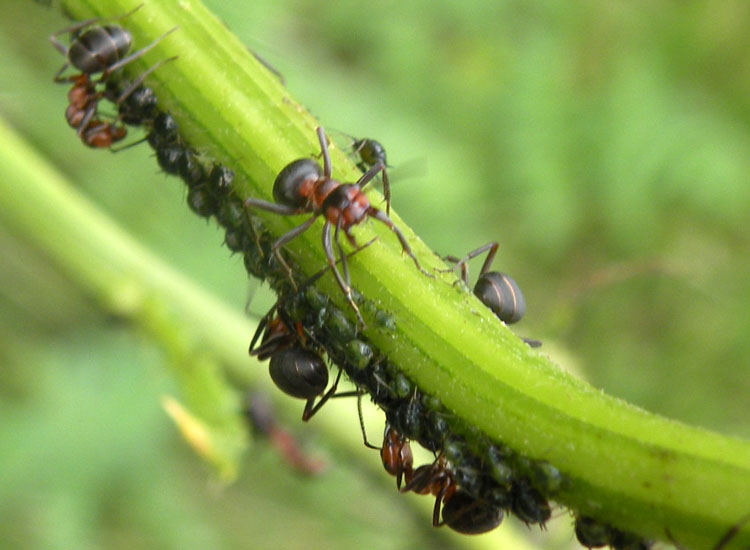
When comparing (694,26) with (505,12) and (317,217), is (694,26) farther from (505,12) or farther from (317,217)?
(317,217)

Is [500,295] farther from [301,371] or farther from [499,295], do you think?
[301,371]

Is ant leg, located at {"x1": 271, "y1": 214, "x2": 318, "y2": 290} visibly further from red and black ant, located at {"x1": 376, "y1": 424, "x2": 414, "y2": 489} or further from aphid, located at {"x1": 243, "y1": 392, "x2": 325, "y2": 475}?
aphid, located at {"x1": 243, "y1": 392, "x2": 325, "y2": 475}

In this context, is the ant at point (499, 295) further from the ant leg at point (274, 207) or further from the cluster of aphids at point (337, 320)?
the ant leg at point (274, 207)

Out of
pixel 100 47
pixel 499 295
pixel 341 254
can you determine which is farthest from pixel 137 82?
pixel 499 295

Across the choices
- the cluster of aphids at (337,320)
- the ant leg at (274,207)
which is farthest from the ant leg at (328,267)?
the ant leg at (274,207)

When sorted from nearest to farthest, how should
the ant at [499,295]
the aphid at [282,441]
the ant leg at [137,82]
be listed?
the ant leg at [137,82] → the ant at [499,295] → the aphid at [282,441]

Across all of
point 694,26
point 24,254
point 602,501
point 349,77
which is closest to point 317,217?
point 602,501
